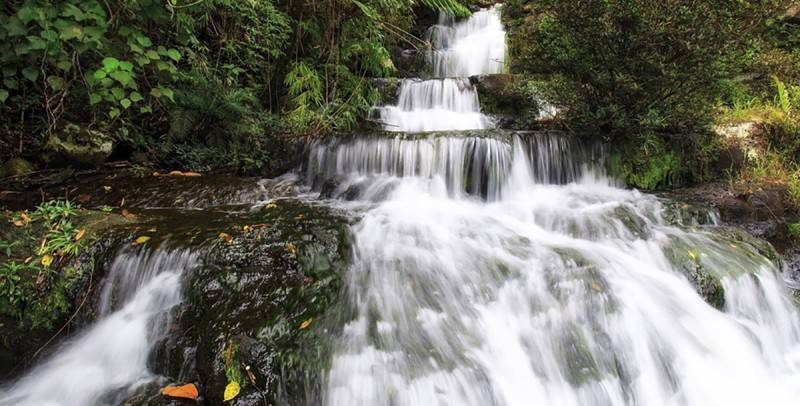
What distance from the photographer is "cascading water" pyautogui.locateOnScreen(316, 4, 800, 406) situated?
234 cm

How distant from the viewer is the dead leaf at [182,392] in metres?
2.06

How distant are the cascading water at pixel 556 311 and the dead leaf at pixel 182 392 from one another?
73cm

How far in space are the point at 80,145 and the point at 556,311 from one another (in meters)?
5.14

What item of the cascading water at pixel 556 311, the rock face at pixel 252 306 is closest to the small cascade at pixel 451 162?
the cascading water at pixel 556 311

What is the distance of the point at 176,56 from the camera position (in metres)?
3.32

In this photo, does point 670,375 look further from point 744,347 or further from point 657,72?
point 657,72

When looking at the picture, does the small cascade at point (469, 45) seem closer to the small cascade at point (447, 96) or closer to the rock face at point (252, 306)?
the small cascade at point (447, 96)

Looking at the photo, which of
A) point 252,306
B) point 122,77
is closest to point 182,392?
point 252,306

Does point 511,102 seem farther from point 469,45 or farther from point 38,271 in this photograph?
point 38,271

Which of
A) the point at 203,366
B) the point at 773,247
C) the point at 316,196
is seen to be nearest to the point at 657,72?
the point at 773,247

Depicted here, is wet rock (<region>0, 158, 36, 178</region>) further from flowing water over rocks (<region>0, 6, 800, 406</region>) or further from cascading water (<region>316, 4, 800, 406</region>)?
cascading water (<region>316, 4, 800, 406</region>)

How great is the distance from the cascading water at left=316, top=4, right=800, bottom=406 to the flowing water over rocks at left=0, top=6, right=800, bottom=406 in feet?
0.04

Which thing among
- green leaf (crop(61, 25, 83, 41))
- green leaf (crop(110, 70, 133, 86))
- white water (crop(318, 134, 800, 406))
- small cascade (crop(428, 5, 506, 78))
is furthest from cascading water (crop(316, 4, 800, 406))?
small cascade (crop(428, 5, 506, 78))

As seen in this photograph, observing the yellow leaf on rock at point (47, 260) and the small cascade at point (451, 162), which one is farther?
the small cascade at point (451, 162)
